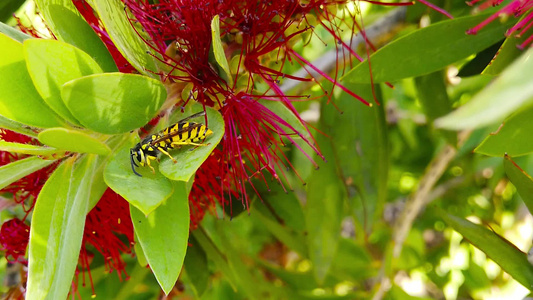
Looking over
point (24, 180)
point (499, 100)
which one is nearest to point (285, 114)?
point (24, 180)

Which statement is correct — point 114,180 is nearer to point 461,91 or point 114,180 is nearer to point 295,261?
point 461,91

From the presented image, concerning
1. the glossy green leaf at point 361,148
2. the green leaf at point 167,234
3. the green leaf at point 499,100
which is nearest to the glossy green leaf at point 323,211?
the glossy green leaf at point 361,148

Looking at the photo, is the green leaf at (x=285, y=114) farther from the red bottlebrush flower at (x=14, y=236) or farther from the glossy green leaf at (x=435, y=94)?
the red bottlebrush flower at (x=14, y=236)

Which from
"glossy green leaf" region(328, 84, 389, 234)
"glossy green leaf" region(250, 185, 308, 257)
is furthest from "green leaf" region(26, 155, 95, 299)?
"glossy green leaf" region(328, 84, 389, 234)

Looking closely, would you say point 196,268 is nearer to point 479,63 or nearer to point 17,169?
point 17,169

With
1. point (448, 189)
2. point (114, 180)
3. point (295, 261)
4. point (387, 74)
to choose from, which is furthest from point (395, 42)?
point (295, 261)
